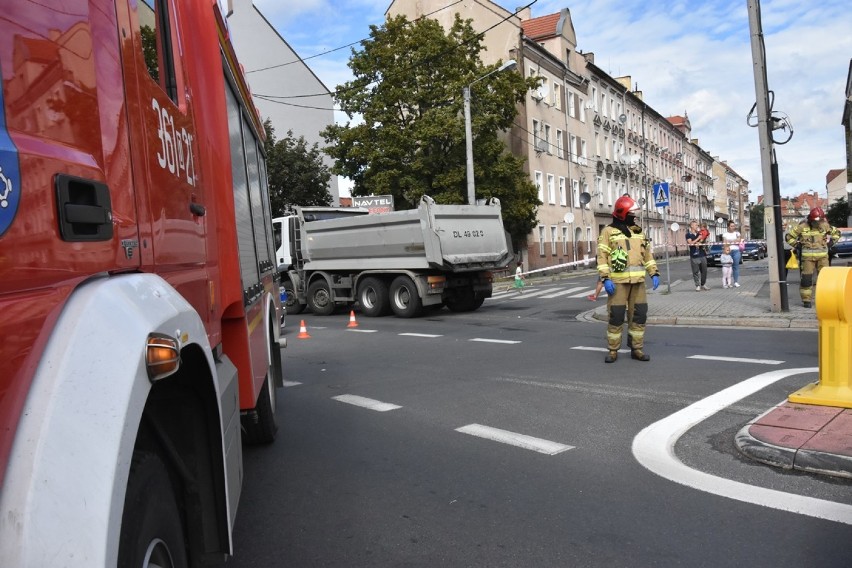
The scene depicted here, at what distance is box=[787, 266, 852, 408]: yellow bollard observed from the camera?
543cm

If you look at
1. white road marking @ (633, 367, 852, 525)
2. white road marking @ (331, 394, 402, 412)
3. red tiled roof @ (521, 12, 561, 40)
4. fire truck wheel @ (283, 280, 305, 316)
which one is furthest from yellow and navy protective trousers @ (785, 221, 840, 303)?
red tiled roof @ (521, 12, 561, 40)

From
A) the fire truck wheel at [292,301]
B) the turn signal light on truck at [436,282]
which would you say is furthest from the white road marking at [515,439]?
the fire truck wheel at [292,301]

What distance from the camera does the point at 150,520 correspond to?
172 centimetres

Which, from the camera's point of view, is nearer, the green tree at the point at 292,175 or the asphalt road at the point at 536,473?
the asphalt road at the point at 536,473

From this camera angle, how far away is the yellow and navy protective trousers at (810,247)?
1298 cm

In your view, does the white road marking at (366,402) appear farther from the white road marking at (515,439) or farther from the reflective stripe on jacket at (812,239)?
the reflective stripe on jacket at (812,239)

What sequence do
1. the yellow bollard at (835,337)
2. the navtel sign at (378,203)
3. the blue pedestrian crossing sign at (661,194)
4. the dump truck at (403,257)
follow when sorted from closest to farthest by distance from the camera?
1. the yellow bollard at (835,337)
2. the dump truck at (403,257)
3. the blue pedestrian crossing sign at (661,194)
4. the navtel sign at (378,203)

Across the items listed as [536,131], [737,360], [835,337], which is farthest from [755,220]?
[835,337]

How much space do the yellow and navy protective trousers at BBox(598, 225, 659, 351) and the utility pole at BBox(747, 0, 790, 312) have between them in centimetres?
534

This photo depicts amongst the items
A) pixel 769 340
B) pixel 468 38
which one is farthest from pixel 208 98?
pixel 468 38

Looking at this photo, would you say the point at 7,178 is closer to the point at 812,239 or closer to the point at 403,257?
the point at 812,239

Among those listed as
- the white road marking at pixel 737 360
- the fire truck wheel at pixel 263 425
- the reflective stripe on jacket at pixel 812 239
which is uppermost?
the reflective stripe on jacket at pixel 812 239

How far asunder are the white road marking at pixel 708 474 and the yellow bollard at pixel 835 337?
2.49 feet

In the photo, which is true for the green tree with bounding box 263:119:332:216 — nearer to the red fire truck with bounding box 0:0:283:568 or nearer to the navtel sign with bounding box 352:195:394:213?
the navtel sign with bounding box 352:195:394:213
